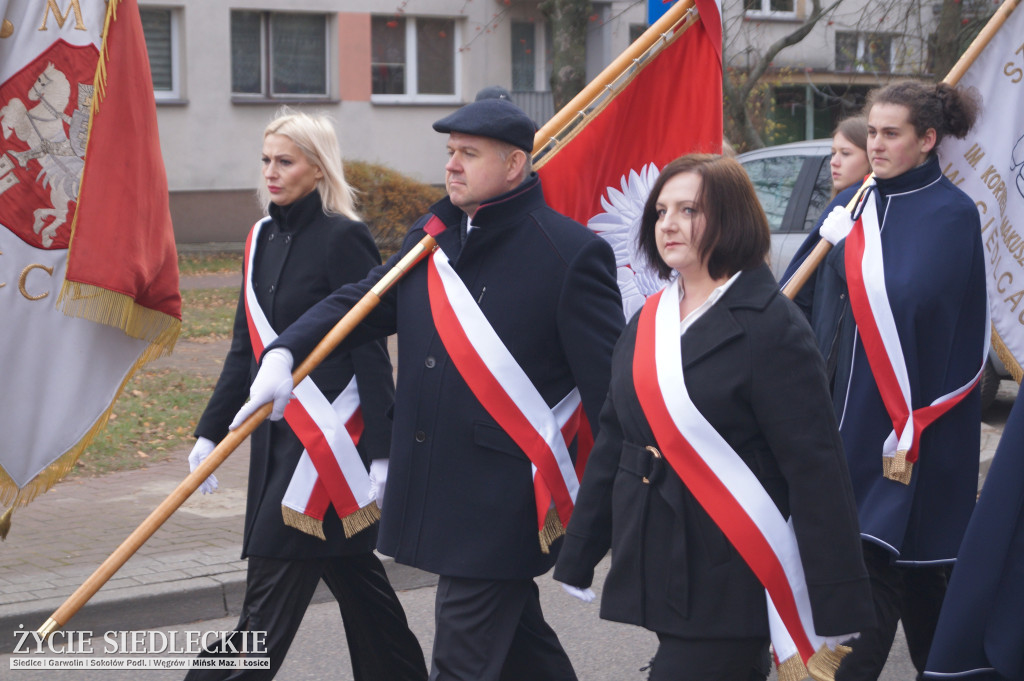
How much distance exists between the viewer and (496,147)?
342cm

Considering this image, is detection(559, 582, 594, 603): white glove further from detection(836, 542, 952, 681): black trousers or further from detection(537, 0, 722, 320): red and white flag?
detection(537, 0, 722, 320): red and white flag

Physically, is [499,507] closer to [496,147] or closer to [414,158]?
[496,147]

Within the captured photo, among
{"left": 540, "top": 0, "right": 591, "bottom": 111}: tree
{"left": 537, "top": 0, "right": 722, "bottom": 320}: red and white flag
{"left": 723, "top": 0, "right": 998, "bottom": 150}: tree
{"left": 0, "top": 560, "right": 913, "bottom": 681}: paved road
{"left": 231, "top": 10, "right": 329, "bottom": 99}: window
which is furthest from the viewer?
{"left": 231, "top": 10, "right": 329, "bottom": 99}: window

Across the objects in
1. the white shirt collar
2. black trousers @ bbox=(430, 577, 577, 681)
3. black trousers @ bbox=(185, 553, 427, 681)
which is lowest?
black trousers @ bbox=(185, 553, 427, 681)

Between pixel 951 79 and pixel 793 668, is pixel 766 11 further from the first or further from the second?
pixel 793 668

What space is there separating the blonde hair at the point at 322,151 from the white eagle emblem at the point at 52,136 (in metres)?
0.63

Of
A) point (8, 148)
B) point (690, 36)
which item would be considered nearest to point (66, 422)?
point (8, 148)

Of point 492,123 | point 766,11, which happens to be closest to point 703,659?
point 492,123

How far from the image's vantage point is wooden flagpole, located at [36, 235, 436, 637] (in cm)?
310

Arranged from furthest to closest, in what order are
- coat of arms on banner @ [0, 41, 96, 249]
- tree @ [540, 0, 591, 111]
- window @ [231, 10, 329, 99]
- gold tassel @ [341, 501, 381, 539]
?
1. window @ [231, 10, 329, 99]
2. tree @ [540, 0, 591, 111]
3. gold tassel @ [341, 501, 381, 539]
4. coat of arms on banner @ [0, 41, 96, 249]

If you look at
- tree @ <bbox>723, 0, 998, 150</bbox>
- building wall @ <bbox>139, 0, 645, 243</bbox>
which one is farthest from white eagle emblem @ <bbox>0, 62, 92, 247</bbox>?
building wall @ <bbox>139, 0, 645, 243</bbox>

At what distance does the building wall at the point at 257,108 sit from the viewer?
19953mm

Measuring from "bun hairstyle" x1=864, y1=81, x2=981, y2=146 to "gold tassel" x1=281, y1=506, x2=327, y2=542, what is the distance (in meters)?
2.30

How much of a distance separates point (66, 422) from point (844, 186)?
308 cm
